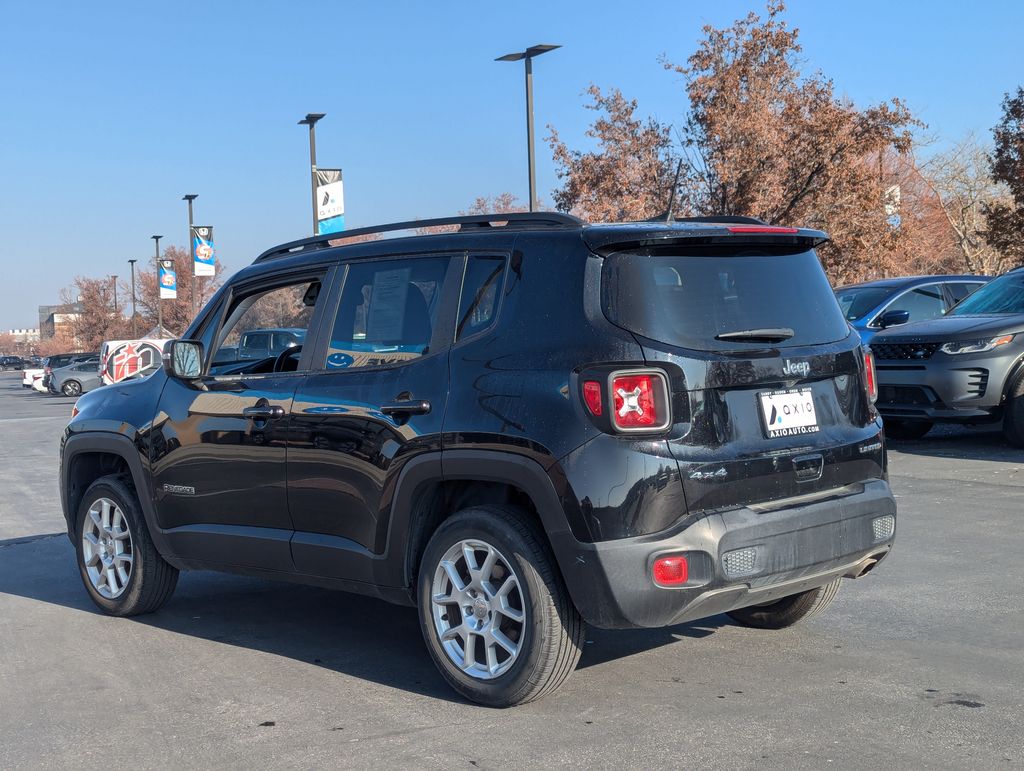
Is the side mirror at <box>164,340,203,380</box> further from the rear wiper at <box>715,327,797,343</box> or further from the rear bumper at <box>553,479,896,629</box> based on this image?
the rear wiper at <box>715,327,797,343</box>

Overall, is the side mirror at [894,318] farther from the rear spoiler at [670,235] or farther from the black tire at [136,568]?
the black tire at [136,568]

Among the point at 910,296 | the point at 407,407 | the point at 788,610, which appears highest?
the point at 910,296

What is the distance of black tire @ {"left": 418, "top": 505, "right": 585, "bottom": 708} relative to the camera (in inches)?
173

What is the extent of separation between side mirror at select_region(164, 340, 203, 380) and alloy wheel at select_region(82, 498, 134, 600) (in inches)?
38.4

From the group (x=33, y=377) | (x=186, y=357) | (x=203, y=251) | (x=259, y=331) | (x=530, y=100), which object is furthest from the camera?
(x=33, y=377)

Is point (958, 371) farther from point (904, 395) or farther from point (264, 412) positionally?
point (264, 412)

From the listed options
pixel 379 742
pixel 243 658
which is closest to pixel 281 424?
pixel 243 658

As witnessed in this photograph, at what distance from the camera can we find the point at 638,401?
4230 millimetres

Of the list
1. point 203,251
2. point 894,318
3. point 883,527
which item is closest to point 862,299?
point 894,318

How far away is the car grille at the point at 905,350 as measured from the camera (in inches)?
462

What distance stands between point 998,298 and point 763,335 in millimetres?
9068

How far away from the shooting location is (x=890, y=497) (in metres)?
4.98

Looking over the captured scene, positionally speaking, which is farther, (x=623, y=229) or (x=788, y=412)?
(x=788, y=412)

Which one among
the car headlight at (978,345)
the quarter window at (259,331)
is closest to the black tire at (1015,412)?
the car headlight at (978,345)
